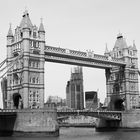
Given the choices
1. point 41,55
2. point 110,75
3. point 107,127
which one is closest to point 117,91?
point 110,75

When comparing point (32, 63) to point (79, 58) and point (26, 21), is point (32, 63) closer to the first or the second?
point (26, 21)

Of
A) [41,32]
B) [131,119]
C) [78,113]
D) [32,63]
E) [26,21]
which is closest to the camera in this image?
[32,63]

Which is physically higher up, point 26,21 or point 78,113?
point 26,21

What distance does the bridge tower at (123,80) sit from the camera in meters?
109

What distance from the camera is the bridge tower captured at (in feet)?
357

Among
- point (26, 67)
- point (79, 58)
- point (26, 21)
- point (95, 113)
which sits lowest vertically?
point (95, 113)

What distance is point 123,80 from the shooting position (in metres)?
110

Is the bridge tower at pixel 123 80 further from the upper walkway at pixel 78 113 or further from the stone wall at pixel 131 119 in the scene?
the upper walkway at pixel 78 113

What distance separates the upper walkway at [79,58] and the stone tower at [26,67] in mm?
4030

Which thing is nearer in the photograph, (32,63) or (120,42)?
(32,63)

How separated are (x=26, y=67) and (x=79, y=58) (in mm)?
19921

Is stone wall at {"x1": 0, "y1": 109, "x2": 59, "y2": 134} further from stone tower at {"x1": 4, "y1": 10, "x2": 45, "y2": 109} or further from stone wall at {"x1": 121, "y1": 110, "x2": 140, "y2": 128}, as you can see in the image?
stone wall at {"x1": 121, "y1": 110, "x2": 140, "y2": 128}

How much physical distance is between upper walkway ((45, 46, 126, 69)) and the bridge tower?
3416mm

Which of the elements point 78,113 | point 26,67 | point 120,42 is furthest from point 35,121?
point 120,42
